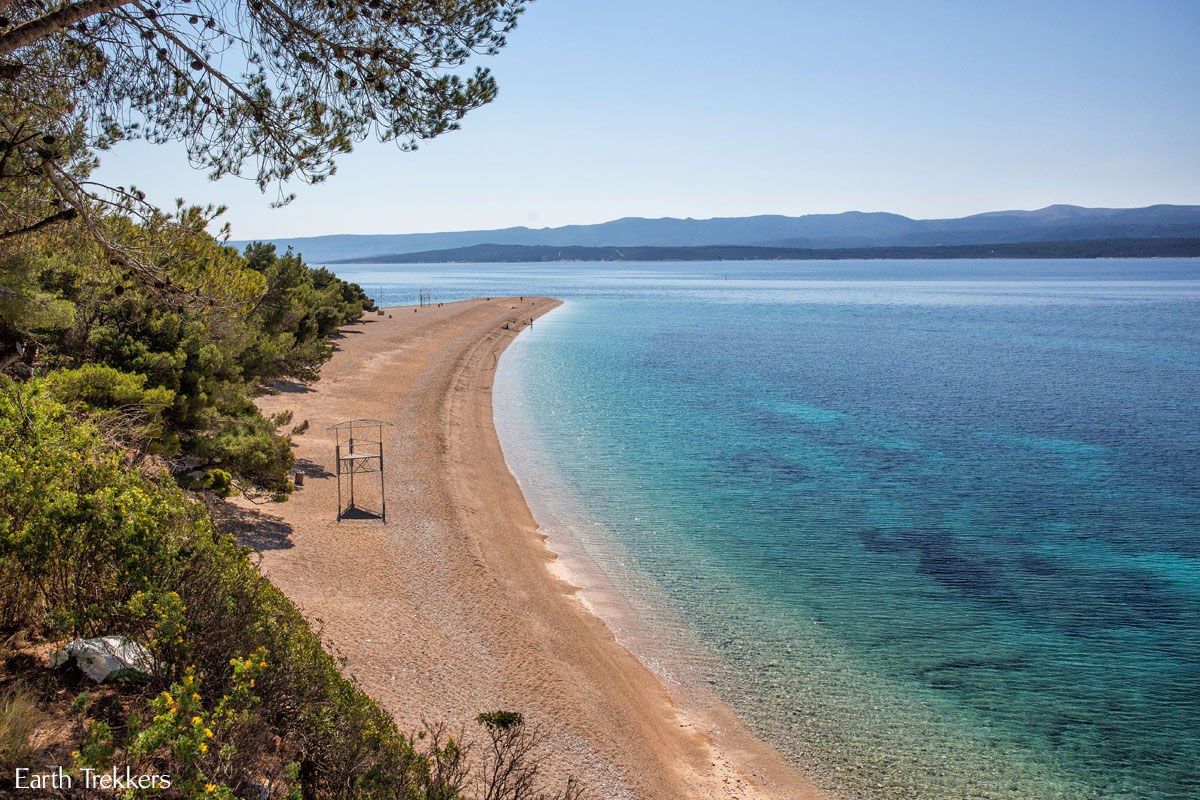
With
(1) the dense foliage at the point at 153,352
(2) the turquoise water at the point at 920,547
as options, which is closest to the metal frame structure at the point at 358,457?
(1) the dense foliage at the point at 153,352

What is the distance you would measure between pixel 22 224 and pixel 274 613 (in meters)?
5.93

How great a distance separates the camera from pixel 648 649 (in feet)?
43.2

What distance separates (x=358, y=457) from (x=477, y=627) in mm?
6483

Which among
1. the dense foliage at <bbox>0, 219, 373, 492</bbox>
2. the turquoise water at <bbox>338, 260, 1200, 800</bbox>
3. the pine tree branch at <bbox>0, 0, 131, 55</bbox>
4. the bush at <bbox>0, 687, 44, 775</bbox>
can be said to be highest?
the pine tree branch at <bbox>0, 0, 131, 55</bbox>

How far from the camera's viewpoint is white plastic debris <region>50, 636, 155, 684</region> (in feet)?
20.2

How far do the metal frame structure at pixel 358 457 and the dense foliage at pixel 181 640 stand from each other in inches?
356

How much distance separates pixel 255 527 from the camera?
15.1m

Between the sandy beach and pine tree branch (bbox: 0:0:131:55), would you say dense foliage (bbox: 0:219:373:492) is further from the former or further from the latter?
pine tree branch (bbox: 0:0:131:55)

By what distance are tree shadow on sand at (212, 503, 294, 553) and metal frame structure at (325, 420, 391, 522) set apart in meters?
1.31

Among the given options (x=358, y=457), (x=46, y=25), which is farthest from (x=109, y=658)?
(x=358, y=457)

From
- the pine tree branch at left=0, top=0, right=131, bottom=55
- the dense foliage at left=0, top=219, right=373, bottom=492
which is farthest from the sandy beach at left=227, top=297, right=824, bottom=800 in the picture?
the pine tree branch at left=0, top=0, right=131, bottom=55

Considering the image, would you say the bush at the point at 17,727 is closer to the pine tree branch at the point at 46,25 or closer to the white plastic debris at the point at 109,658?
the white plastic debris at the point at 109,658

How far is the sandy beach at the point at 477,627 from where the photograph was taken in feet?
32.4

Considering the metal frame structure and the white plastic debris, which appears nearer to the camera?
the white plastic debris
